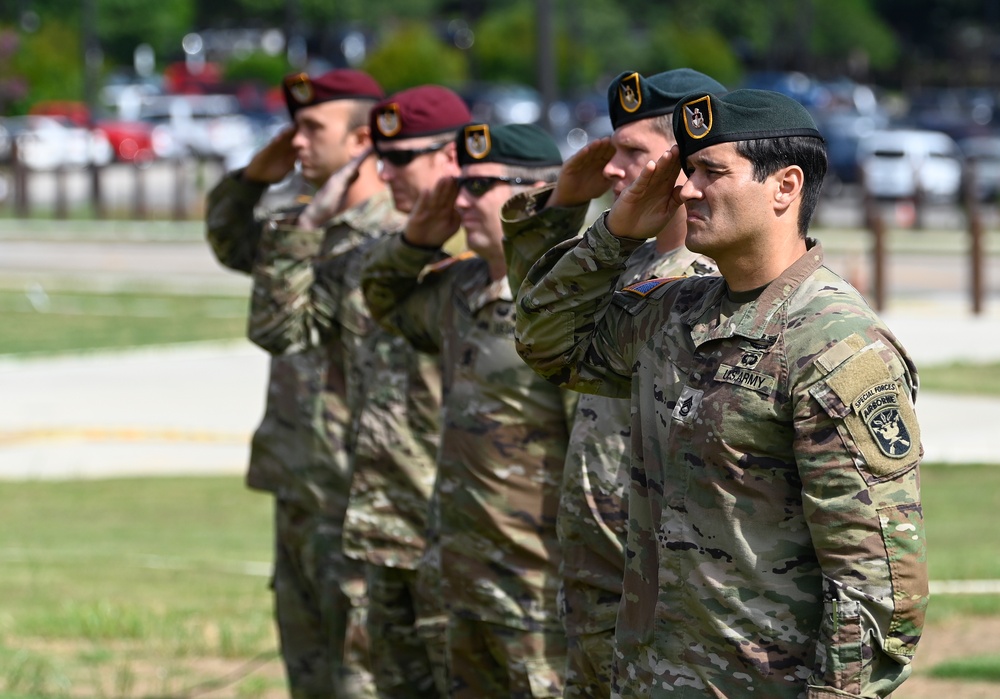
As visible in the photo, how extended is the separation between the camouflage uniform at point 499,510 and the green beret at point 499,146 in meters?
0.35

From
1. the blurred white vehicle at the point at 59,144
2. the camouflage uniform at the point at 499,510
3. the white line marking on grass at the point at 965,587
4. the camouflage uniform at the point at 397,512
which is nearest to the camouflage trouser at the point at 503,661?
the camouflage uniform at the point at 499,510

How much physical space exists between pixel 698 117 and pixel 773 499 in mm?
761

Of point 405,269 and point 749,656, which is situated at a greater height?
A: point 405,269

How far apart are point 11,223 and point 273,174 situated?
93.7 ft

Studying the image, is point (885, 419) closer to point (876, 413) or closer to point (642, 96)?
point (876, 413)

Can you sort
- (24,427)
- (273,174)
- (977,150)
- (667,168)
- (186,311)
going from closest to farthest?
(667,168) < (273,174) < (24,427) < (186,311) < (977,150)

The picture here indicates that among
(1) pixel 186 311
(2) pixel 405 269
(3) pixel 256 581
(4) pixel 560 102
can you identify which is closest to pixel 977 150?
(4) pixel 560 102

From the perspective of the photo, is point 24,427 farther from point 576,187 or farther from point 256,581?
point 576,187

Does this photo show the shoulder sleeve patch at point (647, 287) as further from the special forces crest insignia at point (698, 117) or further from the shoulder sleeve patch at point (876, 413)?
the shoulder sleeve patch at point (876, 413)

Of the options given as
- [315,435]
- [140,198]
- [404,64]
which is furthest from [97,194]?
[315,435]

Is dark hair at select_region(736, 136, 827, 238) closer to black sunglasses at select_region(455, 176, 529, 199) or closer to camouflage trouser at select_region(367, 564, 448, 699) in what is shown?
black sunglasses at select_region(455, 176, 529, 199)

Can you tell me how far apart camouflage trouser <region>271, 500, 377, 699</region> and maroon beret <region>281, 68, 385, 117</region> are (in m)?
1.48

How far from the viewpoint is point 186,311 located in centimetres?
2036

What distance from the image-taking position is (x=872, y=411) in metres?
3.03
